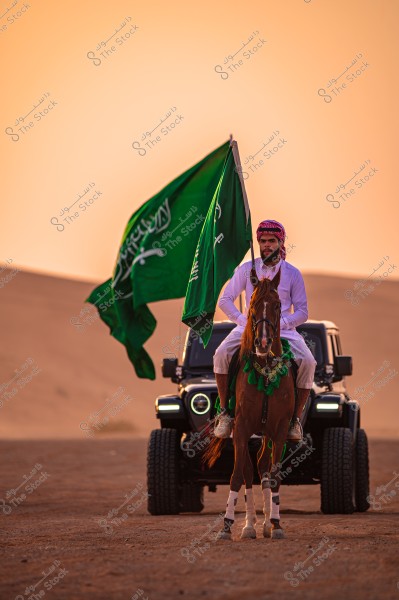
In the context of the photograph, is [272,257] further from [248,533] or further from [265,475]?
[248,533]

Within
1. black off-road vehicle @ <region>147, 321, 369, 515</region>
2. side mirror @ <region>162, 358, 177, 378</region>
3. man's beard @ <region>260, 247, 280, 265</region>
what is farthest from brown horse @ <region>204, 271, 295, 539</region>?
side mirror @ <region>162, 358, 177, 378</region>

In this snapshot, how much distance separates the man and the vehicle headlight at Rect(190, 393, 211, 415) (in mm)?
2236

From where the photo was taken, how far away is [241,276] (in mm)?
11664

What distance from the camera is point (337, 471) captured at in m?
13.7

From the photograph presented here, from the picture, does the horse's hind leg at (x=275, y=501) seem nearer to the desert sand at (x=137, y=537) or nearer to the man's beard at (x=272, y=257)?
the desert sand at (x=137, y=537)

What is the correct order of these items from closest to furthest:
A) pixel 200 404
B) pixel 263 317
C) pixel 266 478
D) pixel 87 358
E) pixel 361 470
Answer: pixel 263 317 → pixel 266 478 → pixel 200 404 → pixel 361 470 → pixel 87 358

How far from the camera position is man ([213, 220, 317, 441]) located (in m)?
11.5

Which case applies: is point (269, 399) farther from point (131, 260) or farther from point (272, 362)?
point (131, 260)

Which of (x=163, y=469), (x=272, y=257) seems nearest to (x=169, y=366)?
(x=163, y=469)

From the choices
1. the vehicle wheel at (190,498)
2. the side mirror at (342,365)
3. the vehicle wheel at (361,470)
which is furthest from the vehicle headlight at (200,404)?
the vehicle wheel at (361,470)

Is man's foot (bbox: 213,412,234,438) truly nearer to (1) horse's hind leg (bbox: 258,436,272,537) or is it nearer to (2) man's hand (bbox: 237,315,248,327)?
(1) horse's hind leg (bbox: 258,436,272,537)

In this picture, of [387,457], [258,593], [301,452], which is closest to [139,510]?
[301,452]

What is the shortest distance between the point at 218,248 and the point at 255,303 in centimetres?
199

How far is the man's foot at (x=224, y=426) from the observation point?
11250 millimetres
